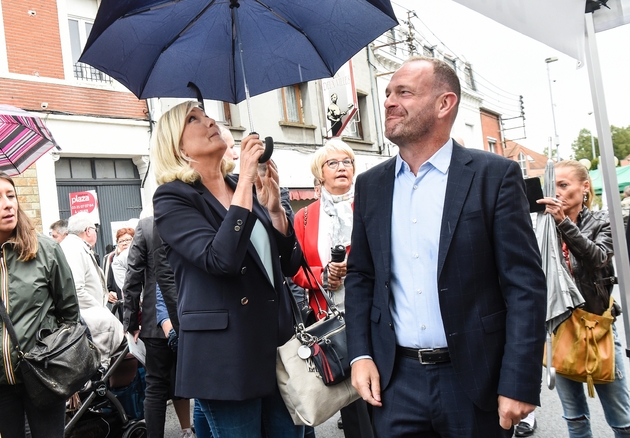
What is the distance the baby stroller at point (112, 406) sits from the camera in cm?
478

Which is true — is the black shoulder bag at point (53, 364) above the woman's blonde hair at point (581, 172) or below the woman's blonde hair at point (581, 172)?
below

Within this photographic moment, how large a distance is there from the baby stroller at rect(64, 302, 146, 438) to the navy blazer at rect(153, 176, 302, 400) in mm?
2829

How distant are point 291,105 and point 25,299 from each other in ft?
50.0

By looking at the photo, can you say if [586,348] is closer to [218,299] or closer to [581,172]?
[581,172]

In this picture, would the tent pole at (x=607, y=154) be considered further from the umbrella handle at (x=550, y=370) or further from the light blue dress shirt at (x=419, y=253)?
the light blue dress shirt at (x=419, y=253)

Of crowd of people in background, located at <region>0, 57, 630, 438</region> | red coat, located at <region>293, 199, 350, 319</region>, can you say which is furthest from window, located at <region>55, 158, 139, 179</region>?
crowd of people in background, located at <region>0, 57, 630, 438</region>

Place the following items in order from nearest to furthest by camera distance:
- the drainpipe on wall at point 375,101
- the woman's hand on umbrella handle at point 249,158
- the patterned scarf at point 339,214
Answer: the woman's hand on umbrella handle at point 249,158 < the patterned scarf at point 339,214 < the drainpipe on wall at point 375,101

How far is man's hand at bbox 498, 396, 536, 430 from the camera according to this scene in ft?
6.57

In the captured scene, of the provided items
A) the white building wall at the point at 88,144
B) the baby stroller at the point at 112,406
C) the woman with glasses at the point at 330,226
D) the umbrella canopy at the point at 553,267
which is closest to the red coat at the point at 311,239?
the woman with glasses at the point at 330,226

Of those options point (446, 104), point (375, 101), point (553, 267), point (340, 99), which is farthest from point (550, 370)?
point (375, 101)

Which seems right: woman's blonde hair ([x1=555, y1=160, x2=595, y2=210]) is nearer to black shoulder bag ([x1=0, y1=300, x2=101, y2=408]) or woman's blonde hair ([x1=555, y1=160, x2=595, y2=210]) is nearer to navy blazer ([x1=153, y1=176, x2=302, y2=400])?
navy blazer ([x1=153, y1=176, x2=302, y2=400])

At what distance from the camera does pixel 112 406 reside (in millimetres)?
5133

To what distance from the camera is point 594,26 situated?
277 centimetres

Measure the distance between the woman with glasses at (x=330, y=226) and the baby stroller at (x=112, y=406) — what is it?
206 cm
